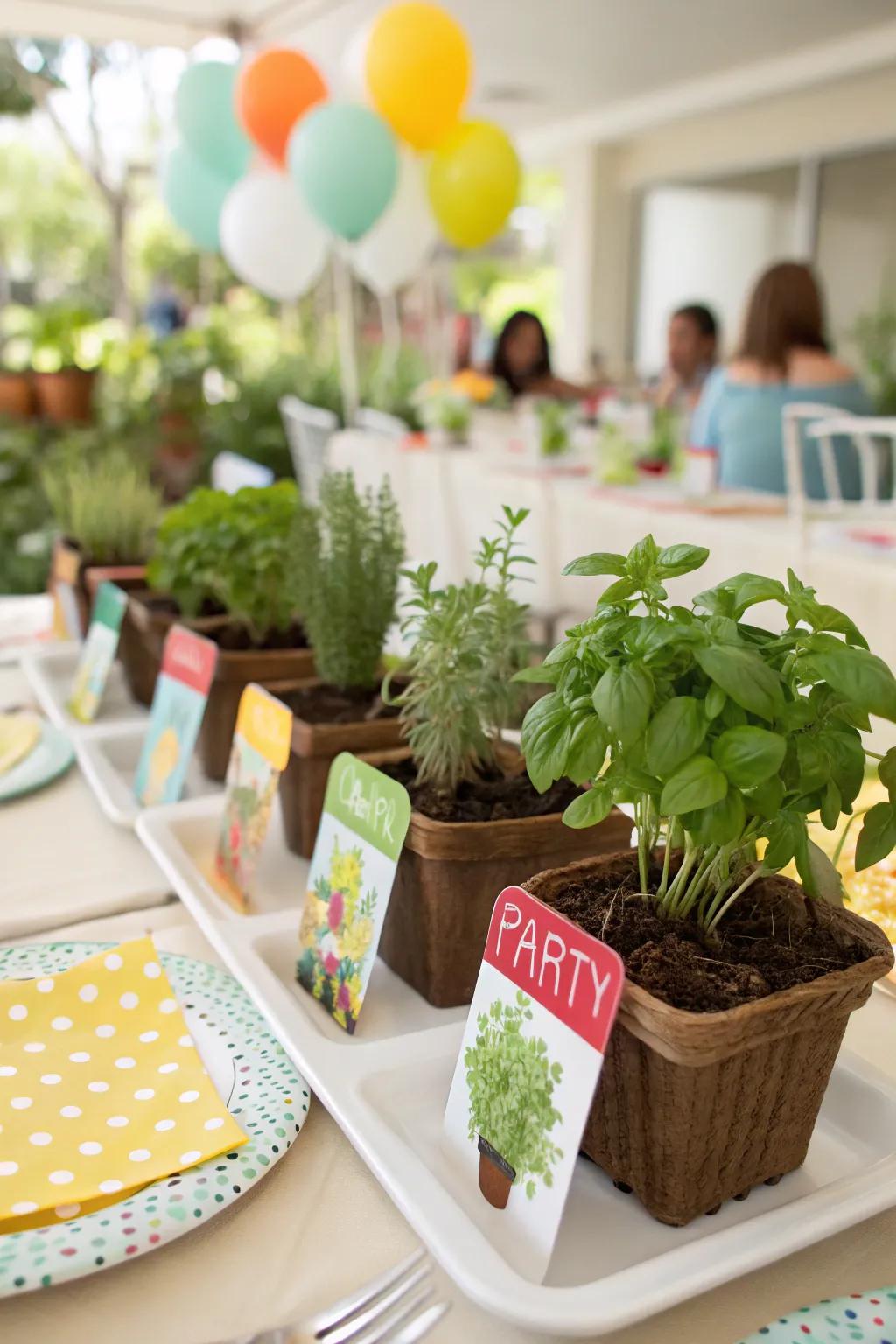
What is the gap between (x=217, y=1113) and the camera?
0.67 metres

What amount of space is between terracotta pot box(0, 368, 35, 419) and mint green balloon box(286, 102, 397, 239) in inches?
46.0

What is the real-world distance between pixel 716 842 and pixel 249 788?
572 mm

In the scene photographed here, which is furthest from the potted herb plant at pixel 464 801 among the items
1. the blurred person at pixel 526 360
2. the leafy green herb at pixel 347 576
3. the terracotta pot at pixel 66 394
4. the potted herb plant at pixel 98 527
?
the blurred person at pixel 526 360

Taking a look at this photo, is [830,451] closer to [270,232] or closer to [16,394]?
[270,232]

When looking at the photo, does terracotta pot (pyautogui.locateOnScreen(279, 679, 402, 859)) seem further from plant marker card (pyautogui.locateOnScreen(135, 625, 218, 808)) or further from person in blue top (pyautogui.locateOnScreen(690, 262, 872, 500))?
person in blue top (pyautogui.locateOnScreen(690, 262, 872, 500))

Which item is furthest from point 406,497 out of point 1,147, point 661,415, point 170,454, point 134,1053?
point 1,147

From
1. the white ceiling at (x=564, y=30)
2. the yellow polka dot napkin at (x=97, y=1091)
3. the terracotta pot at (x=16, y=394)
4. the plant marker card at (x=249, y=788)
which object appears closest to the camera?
the yellow polka dot napkin at (x=97, y=1091)

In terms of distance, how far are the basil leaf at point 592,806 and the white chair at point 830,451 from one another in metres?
1.97

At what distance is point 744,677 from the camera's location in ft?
1.70

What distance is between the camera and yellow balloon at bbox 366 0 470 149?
11.9 feet

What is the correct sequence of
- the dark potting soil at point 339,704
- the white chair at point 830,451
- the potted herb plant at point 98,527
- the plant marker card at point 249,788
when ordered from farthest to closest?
the white chair at point 830,451
the potted herb plant at point 98,527
the dark potting soil at point 339,704
the plant marker card at point 249,788

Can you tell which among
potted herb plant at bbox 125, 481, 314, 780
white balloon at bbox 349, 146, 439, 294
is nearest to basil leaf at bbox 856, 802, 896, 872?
potted herb plant at bbox 125, 481, 314, 780

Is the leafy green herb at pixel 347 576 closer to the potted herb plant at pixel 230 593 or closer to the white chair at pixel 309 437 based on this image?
the potted herb plant at pixel 230 593

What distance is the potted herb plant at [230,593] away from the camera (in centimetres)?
127
